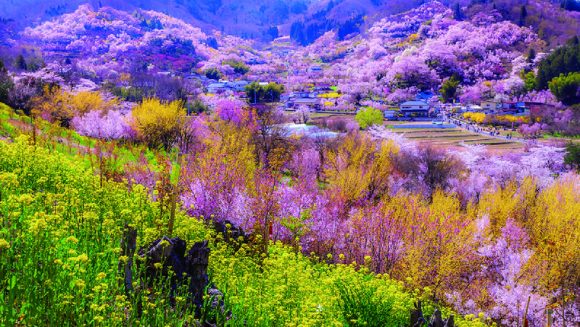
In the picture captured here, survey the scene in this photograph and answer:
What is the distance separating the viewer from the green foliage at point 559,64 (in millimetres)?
77875

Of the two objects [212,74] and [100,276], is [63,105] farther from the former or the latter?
[212,74]

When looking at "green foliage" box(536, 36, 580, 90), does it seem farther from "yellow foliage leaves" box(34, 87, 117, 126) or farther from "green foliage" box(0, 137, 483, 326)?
"green foliage" box(0, 137, 483, 326)

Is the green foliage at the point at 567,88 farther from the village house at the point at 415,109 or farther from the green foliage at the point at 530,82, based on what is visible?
the village house at the point at 415,109

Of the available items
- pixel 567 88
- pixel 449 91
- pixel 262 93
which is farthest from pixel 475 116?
pixel 262 93

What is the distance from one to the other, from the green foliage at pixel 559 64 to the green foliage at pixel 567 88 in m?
4.61

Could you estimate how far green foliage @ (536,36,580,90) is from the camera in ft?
255

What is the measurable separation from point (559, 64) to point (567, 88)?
8.91 metres

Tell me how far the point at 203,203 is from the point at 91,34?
154m

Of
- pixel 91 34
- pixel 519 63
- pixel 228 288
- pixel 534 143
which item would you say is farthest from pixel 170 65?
pixel 228 288

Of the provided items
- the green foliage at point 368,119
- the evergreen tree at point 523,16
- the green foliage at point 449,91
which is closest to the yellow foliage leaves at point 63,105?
the green foliage at point 368,119

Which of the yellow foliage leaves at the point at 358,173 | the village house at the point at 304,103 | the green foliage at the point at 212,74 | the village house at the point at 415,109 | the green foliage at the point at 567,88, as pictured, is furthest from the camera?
the green foliage at the point at 212,74

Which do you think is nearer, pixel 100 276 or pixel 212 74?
pixel 100 276

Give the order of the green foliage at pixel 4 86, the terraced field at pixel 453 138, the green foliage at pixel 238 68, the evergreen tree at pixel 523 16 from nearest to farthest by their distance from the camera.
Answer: the green foliage at pixel 4 86
the terraced field at pixel 453 138
the evergreen tree at pixel 523 16
the green foliage at pixel 238 68

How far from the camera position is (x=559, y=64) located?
7894cm
